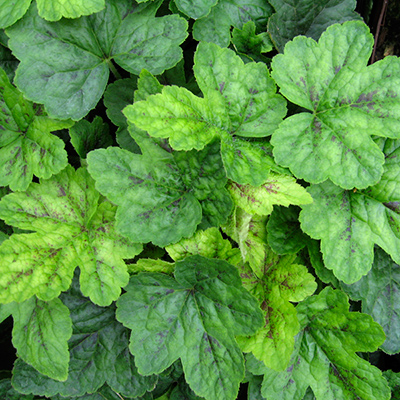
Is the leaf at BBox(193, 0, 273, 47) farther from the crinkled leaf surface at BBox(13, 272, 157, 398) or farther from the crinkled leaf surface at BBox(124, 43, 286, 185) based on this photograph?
the crinkled leaf surface at BBox(13, 272, 157, 398)

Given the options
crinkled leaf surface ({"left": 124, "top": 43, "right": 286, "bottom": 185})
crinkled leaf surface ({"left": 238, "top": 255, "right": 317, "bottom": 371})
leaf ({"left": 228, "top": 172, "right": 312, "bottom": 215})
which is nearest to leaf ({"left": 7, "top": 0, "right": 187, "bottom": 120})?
crinkled leaf surface ({"left": 124, "top": 43, "right": 286, "bottom": 185})

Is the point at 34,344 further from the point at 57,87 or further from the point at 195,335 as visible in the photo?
the point at 57,87

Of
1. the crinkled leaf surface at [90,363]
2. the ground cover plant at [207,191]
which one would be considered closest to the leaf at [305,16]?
the ground cover plant at [207,191]

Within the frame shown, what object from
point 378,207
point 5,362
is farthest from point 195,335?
point 5,362

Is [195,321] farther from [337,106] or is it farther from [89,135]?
[337,106]

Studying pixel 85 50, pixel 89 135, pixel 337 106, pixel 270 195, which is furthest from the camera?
pixel 89 135

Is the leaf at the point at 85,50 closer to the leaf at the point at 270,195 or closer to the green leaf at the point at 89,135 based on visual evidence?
the green leaf at the point at 89,135

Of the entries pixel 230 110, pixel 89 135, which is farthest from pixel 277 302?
pixel 89 135
